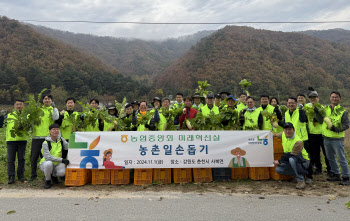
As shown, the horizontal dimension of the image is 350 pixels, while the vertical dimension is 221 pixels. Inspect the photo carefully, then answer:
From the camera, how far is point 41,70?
2275 inches

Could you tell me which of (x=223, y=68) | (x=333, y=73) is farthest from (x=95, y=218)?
(x=333, y=73)

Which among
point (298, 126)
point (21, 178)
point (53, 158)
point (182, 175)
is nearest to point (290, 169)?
point (298, 126)

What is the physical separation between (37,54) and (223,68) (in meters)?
54.3

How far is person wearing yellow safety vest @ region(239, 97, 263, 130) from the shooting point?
6.12 metres

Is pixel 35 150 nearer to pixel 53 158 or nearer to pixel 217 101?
pixel 53 158

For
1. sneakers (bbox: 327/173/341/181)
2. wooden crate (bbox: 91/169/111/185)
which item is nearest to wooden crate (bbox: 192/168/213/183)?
wooden crate (bbox: 91/169/111/185)

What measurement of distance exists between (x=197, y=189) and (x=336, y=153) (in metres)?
3.28

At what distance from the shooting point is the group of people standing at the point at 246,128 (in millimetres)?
5289

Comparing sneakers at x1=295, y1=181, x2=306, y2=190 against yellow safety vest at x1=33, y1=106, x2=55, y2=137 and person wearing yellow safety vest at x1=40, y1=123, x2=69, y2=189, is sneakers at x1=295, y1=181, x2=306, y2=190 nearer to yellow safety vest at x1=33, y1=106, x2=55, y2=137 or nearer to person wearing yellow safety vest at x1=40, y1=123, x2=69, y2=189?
person wearing yellow safety vest at x1=40, y1=123, x2=69, y2=189

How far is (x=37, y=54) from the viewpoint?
6962cm

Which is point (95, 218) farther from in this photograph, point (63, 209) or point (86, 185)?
point (86, 185)

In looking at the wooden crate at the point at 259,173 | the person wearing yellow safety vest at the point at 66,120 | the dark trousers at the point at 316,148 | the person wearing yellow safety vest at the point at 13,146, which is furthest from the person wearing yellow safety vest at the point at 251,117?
the person wearing yellow safety vest at the point at 13,146

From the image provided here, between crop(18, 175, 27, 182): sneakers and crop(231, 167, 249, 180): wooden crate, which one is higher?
crop(231, 167, 249, 180): wooden crate

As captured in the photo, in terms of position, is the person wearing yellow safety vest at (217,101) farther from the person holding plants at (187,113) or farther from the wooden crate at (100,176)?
the wooden crate at (100,176)
